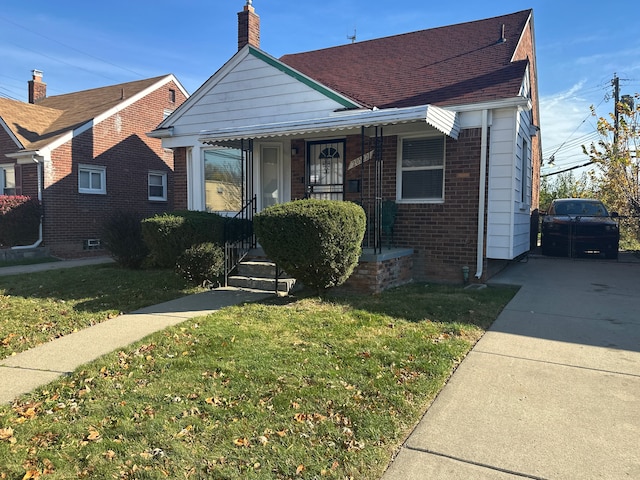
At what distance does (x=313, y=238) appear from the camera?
6188 mm

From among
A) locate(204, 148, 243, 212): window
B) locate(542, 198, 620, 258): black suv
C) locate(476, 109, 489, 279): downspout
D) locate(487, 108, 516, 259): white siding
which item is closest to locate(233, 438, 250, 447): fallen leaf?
locate(476, 109, 489, 279): downspout

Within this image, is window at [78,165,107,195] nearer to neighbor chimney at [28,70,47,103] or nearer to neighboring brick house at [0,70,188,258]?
neighboring brick house at [0,70,188,258]

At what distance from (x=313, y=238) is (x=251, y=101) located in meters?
5.74

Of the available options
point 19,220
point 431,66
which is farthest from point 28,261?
point 431,66

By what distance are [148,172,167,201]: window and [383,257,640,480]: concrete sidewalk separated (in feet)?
50.0

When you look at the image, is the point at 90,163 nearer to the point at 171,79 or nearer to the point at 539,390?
the point at 171,79

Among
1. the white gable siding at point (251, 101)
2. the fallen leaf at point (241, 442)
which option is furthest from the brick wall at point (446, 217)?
the fallen leaf at point (241, 442)

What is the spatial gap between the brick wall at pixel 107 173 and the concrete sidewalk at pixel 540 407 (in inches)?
539

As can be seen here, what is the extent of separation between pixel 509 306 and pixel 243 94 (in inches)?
301

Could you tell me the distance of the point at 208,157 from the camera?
11.6 metres

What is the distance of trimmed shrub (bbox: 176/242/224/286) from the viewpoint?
24.9 ft

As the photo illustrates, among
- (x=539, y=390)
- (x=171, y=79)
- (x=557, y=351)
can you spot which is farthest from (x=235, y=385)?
(x=171, y=79)

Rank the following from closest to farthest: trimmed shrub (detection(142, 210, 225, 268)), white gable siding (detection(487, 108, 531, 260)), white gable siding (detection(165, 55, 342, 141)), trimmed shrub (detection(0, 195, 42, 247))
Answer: trimmed shrub (detection(142, 210, 225, 268)), white gable siding (detection(487, 108, 531, 260)), white gable siding (detection(165, 55, 342, 141)), trimmed shrub (detection(0, 195, 42, 247))

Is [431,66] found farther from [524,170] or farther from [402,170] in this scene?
[524,170]
